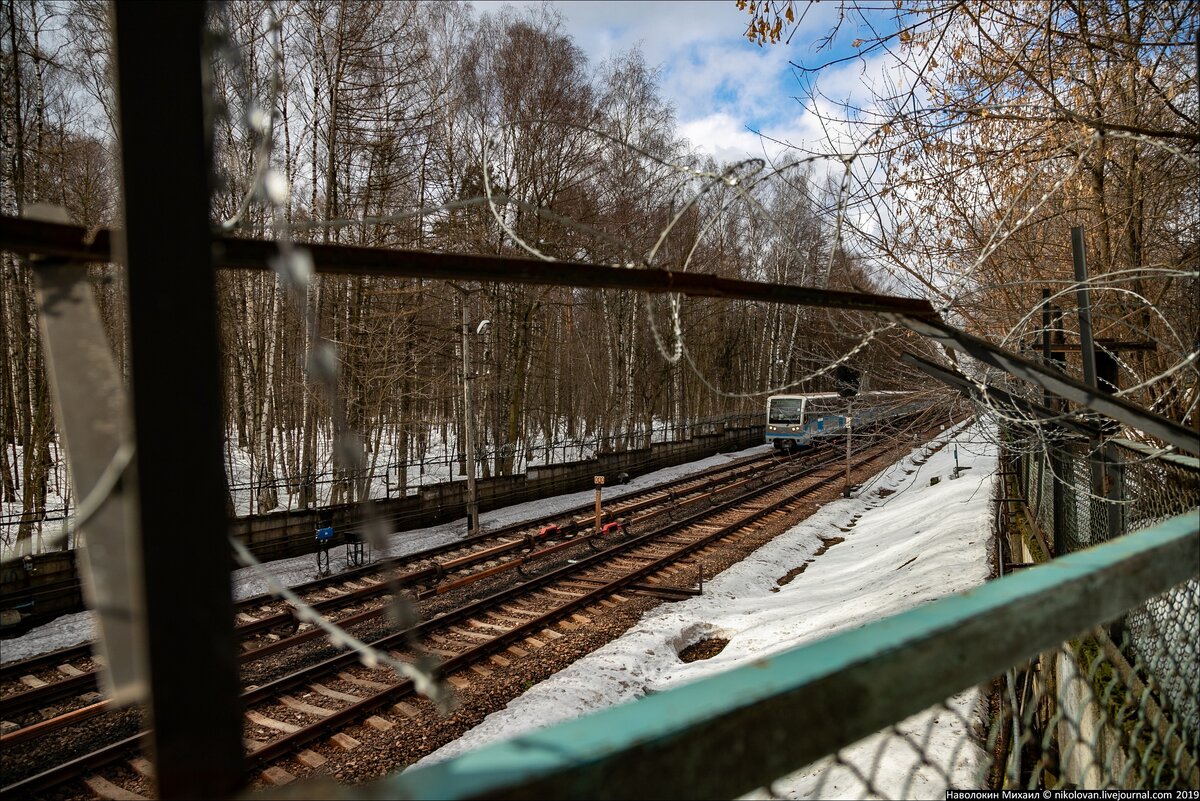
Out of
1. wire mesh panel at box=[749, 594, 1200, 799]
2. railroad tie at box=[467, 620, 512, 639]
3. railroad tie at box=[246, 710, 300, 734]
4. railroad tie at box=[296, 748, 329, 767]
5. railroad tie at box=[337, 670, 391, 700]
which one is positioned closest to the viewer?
wire mesh panel at box=[749, 594, 1200, 799]

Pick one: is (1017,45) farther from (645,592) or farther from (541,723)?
(645,592)

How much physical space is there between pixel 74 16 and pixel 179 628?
55.2ft

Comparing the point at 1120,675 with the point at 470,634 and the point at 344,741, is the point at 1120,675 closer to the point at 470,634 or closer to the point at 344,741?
the point at 344,741

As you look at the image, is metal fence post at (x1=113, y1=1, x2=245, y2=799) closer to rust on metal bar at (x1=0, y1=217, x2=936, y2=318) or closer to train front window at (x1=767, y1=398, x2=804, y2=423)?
rust on metal bar at (x1=0, y1=217, x2=936, y2=318)

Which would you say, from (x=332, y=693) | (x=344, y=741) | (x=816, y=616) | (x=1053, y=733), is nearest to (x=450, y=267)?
(x=1053, y=733)

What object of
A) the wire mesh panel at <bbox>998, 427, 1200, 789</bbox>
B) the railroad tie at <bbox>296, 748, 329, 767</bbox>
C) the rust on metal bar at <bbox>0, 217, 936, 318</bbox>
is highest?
the rust on metal bar at <bbox>0, 217, 936, 318</bbox>

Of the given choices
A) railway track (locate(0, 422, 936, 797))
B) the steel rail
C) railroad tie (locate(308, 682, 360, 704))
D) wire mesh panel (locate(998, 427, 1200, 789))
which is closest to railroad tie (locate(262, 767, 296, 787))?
railway track (locate(0, 422, 936, 797))

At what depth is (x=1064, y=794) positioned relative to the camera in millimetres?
1424

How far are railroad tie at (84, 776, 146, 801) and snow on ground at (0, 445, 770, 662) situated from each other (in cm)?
216

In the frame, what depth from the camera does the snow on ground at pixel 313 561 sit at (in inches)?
346

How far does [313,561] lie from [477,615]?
5.25 metres

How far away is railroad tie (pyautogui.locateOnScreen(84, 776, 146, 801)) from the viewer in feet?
18.2

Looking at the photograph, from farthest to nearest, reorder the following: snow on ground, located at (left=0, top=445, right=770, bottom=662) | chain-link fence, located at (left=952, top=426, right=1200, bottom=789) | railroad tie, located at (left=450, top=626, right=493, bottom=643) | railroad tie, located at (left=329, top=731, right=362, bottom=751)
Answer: railroad tie, located at (left=450, top=626, right=493, bottom=643) → snow on ground, located at (left=0, top=445, right=770, bottom=662) → railroad tie, located at (left=329, top=731, right=362, bottom=751) → chain-link fence, located at (left=952, top=426, right=1200, bottom=789)

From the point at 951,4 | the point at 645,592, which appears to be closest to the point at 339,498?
the point at 645,592
